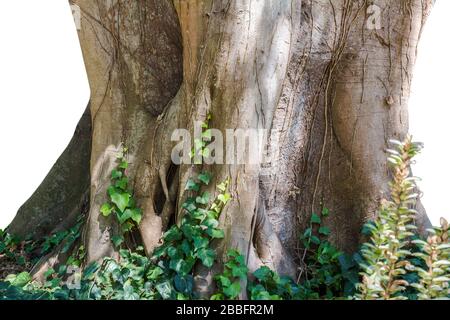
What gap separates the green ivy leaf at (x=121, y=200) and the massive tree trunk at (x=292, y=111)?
90 mm

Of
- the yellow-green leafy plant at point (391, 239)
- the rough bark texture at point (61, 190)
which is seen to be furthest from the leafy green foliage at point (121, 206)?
the yellow-green leafy plant at point (391, 239)

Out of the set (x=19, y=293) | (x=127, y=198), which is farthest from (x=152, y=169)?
(x=19, y=293)

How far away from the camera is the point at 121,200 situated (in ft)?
16.1

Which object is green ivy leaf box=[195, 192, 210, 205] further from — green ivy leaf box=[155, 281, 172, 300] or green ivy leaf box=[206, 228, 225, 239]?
green ivy leaf box=[155, 281, 172, 300]

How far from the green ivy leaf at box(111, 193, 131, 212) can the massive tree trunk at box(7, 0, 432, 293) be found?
0.29 feet

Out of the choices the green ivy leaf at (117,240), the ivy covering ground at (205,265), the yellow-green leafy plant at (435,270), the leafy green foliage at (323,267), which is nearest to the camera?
the yellow-green leafy plant at (435,270)

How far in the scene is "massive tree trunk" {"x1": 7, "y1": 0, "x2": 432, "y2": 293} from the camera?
492cm

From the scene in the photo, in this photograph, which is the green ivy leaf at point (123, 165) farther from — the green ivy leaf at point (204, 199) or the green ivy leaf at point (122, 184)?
the green ivy leaf at point (204, 199)

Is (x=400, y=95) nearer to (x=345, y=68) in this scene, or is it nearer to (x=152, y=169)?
(x=345, y=68)

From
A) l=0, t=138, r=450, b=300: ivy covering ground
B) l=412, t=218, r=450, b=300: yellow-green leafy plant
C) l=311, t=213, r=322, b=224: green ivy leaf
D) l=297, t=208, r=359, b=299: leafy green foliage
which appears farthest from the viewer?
l=311, t=213, r=322, b=224: green ivy leaf

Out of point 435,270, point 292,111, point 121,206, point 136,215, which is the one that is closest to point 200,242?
point 136,215

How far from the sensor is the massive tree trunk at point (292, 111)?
4.92 m

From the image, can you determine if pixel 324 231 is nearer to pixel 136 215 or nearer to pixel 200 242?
pixel 200 242

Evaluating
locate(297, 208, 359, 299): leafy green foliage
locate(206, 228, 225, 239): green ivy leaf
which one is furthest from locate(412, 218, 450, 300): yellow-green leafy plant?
locate(206, 228, 225, 239): green ivy leaf
